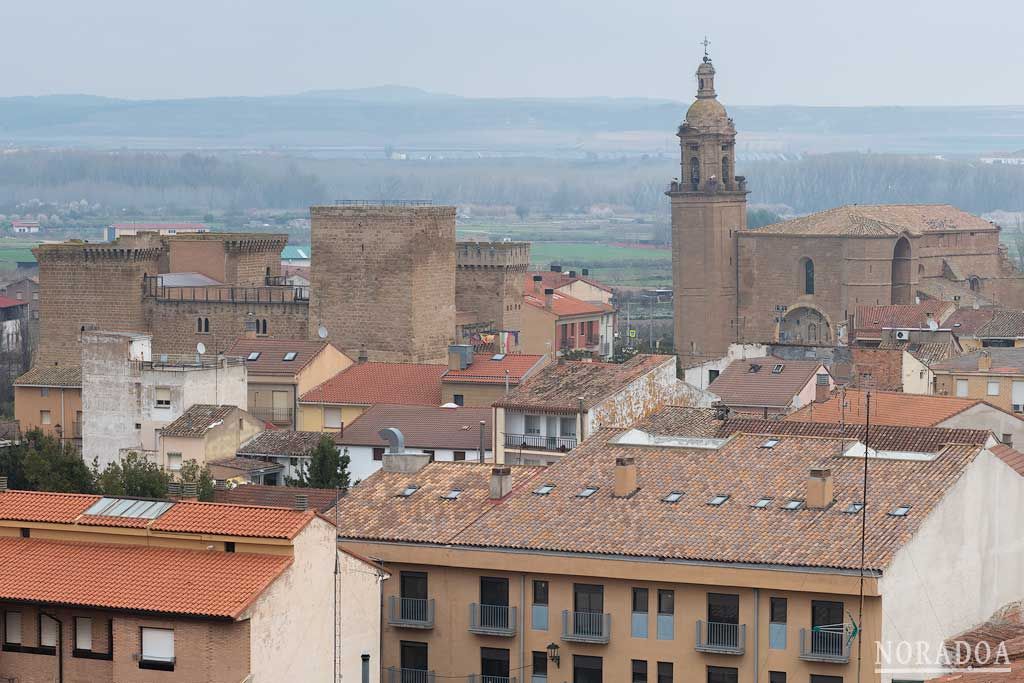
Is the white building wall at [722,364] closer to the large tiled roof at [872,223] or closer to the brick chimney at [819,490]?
the large tiled roof at [872,223]

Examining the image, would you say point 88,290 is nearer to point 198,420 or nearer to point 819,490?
point 198,420

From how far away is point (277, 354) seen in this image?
5531 cm

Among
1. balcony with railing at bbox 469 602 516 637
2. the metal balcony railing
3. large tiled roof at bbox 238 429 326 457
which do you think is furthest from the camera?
large tiled roof at bbox 238 429 326 457

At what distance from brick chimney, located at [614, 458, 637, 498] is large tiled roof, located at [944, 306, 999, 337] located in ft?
132

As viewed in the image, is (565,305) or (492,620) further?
(565,305)

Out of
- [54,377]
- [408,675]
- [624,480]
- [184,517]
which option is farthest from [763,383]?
[184,517]

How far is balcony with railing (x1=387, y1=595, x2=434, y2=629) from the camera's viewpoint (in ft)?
97.5

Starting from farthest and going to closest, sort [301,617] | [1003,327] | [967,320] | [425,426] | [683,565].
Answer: [967,320] → [1003,327] → [425,426] → [683,565] → [301,617]

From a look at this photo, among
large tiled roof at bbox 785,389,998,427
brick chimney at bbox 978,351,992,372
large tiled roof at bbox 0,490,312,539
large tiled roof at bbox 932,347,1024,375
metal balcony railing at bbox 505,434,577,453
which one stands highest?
large tiled roof at bbox 0,490,312,539

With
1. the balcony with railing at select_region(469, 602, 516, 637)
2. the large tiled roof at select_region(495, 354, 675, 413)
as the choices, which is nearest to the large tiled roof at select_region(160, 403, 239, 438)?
the large tiled roof at select_region(495, 354, 675, 413)

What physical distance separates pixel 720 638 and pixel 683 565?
0.93m

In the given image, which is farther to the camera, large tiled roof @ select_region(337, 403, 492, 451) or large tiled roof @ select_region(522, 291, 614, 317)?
large tiled roof @ select_region(522, 291, 614, 317)

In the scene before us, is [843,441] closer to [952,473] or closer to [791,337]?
[952,473]

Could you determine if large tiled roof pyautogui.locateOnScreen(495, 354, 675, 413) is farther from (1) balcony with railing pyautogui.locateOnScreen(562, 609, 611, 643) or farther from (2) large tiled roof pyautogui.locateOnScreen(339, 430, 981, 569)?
(1) balcony with railing pyautogui.locateOnScreen(562, 609, 611, 643)
